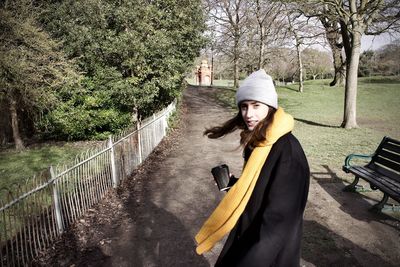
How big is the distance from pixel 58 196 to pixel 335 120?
14982 millimetres

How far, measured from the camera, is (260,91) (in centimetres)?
197

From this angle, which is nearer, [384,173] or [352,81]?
[384,173]

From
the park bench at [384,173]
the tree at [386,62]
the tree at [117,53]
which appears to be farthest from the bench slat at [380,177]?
the tree at [386,62]

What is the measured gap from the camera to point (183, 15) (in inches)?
550

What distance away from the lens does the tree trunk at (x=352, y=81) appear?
13092 millimetres

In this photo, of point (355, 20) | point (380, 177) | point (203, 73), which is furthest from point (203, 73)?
point (380, 177)

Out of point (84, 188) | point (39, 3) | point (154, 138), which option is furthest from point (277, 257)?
point (39, 3)

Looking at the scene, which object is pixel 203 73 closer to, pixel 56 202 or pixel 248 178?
pixel 56 202

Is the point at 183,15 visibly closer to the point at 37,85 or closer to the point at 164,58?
the point at 164,58

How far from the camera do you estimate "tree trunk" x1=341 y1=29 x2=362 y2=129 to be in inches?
515

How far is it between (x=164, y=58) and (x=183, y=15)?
250cm

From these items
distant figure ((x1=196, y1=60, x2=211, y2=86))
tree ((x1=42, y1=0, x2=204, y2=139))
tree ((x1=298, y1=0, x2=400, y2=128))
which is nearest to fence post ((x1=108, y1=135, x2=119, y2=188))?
tree ((x1=42, y1=0, x2=204, y2=139))

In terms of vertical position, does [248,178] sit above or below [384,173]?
above

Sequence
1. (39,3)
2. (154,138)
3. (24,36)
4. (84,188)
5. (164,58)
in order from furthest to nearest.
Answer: (39,3), (164,58), (24,36), (154,138), (84,188)
